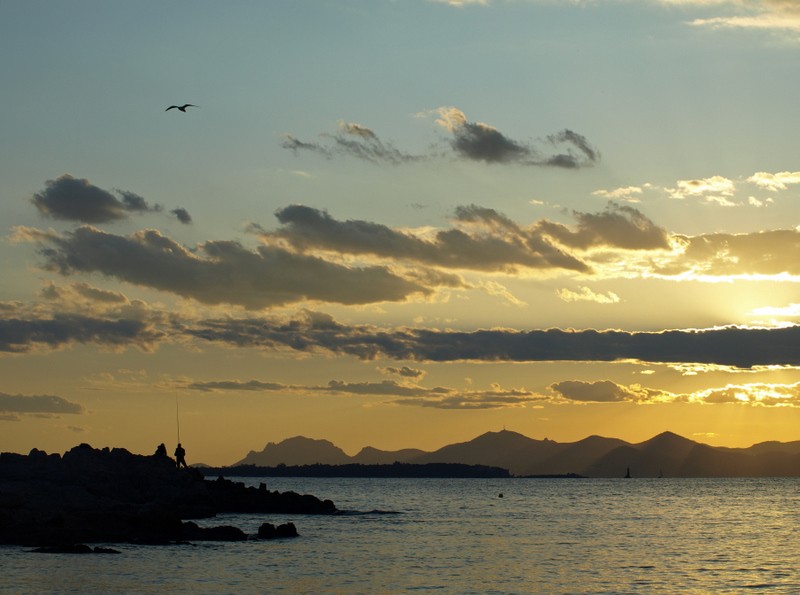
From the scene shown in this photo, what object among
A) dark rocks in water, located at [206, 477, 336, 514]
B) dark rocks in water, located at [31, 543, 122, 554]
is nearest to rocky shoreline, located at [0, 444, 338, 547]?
dark rocks in water, located at [206, 477, 336, 514]

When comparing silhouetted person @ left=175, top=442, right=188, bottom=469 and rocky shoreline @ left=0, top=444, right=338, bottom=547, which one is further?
silhouetted person @ left=175, top=442, right=188, bottom=469

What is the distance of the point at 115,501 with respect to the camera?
80.8m

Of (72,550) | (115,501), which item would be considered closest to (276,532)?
(115,501)

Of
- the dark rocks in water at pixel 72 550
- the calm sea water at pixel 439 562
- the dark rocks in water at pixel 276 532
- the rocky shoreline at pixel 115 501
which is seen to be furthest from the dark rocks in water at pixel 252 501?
the dark rocks in water at pixel 72 550

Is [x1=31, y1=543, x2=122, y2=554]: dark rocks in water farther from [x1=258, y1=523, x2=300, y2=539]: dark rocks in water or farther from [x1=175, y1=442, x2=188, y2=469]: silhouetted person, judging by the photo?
[x1=175, y1=442, x2=188, y2=469]: silhouetted person

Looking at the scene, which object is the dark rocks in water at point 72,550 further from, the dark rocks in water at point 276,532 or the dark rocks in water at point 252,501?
the dark rocks in water at point 252,501

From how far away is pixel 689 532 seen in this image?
98.7 meters

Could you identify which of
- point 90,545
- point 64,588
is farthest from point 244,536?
point 64,588

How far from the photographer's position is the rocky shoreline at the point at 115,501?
69562 millimetres

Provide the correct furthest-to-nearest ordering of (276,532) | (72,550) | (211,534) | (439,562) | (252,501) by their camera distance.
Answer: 1. (252,501)
2. (276,532)
3. (211,534)
4. (439,562)
5. (72,550)

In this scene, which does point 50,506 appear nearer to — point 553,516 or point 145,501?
point 145,501

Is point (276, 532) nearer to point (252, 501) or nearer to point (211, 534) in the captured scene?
point (211, 534)

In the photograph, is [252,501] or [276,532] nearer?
[276,532]

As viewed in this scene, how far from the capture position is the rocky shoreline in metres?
69.6
